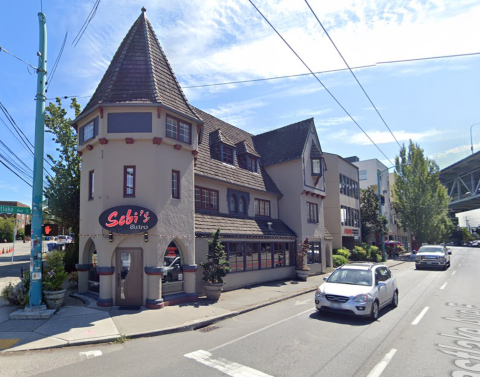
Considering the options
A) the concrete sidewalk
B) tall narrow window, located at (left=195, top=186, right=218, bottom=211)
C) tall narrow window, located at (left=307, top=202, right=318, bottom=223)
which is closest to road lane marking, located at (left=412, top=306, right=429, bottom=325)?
the concrete sidewalk

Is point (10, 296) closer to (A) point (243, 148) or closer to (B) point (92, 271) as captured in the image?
(B) point (92, 271)

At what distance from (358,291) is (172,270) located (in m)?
7.09

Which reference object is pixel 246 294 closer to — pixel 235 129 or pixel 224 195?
pixel 224 195

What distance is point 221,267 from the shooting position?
1327cm

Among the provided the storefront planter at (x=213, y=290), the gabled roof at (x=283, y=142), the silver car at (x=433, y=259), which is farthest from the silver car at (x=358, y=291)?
the silver car at (x=433, y=259)

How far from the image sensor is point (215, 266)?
13.3 meters

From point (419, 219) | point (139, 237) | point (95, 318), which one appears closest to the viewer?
point (95, 318)

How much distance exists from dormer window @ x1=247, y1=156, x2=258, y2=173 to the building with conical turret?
2.92 meters

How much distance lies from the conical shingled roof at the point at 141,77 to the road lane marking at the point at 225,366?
912 cm

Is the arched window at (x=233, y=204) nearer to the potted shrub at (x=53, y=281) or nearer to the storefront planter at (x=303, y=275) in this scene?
the storefront planter at (x=303, y=275)

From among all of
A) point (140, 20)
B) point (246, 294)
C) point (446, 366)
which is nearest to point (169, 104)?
point (140, 20)

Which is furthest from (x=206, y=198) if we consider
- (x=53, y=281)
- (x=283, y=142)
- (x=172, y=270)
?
(x=283, y=142)

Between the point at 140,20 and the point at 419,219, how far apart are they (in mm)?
45271

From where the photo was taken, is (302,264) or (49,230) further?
(302,264)
